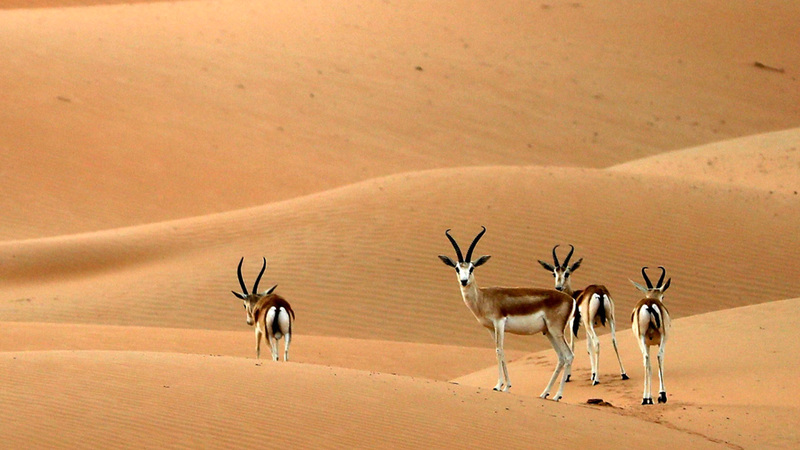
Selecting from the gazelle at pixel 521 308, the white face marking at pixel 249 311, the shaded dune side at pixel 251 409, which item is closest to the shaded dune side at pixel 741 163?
the white face marking at pixel 249 311

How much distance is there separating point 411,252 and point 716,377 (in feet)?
31.7

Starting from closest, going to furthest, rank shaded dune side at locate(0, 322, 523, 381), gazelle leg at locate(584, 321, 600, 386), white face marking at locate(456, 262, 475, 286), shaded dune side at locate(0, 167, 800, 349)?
white face marking at locate(456, 262, 475, 286) < gazelle leg at locate(584, 321, 600, 386) < shaded dune side at locate(0, 322, 523, 381) < shaded dune side at locate(0, 167, 800, 349)

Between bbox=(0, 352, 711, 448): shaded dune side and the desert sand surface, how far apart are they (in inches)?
1.6

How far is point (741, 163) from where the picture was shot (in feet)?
115

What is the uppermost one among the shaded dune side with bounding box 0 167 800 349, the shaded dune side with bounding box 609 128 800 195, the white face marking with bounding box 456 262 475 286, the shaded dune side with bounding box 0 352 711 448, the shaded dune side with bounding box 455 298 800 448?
the shaded dune side with bounding box 609 128 800 195

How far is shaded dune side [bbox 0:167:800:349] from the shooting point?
2148cm

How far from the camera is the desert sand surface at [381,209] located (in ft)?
35.0

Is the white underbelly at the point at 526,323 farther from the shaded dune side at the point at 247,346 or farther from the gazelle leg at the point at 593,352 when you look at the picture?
the shaded dune side at the point at 247,346

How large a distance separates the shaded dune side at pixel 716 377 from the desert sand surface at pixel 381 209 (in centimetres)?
7

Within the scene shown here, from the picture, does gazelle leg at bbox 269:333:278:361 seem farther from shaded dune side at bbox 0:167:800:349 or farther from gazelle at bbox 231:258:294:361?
shaded dune side at bbox 0:167:800:349

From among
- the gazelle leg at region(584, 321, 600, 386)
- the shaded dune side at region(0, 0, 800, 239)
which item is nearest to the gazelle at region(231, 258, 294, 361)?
the gazelle leg at region(584, 321, 600, 386)

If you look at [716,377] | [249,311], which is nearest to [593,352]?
[716,377]

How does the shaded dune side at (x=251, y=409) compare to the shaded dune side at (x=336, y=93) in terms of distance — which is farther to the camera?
the shaded dune side at (x=336, y=93)

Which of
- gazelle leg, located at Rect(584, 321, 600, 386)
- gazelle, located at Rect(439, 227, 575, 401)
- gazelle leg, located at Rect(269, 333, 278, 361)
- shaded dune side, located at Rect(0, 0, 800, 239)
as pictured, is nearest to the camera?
gazelle, located at Rect(439, 227, 575, 401)
